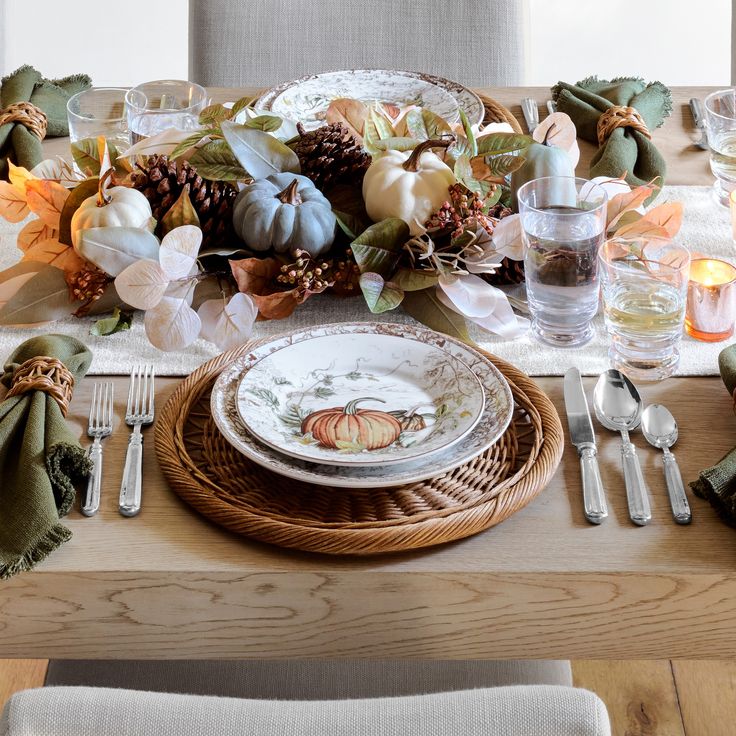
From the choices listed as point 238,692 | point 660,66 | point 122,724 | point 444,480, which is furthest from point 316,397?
point 660,66

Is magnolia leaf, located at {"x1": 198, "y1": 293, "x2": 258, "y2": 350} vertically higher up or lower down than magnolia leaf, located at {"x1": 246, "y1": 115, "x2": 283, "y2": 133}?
lower down

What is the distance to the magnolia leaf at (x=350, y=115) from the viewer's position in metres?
1.09

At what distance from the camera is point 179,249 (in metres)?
0.94

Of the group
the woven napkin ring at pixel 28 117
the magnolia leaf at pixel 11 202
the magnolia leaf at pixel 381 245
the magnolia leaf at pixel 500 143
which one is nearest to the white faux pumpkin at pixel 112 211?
the magnolia leaf at pixel 11 202

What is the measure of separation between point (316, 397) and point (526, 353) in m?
0.22

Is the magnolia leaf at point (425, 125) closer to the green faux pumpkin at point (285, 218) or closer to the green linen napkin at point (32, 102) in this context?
the green faux pumpkin at point (285, 218)

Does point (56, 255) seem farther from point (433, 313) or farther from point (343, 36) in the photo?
point (343, 36)

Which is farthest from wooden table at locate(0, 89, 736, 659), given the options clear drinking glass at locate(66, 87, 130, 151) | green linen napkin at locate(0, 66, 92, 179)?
green linen napkin at locate(0, 66, 92, 179)

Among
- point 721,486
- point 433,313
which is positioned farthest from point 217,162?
point 721,486

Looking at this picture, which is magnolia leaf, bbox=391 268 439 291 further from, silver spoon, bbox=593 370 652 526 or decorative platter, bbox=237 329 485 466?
silver spoon, bbox=593 370 652 526

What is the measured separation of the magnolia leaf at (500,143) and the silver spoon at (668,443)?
32cm

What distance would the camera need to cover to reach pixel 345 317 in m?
1.01

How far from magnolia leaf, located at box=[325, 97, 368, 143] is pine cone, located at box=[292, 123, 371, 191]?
0.04 m

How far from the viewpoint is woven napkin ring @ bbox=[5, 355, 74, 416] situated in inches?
32.4
